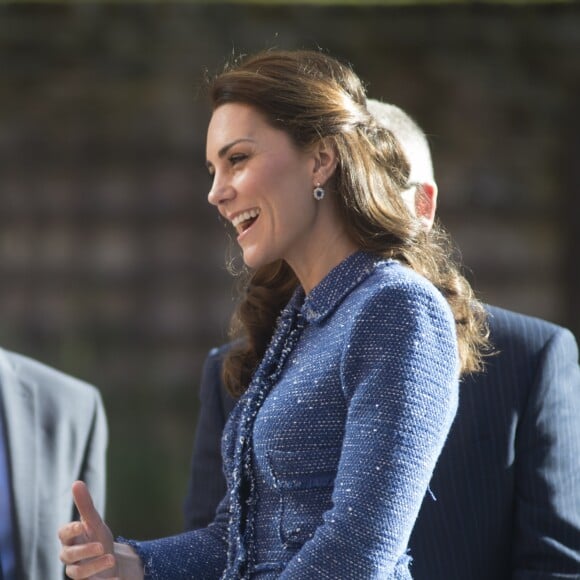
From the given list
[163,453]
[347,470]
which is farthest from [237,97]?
[163,453]

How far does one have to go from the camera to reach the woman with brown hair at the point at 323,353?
144cm

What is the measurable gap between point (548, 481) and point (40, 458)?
3.44ft

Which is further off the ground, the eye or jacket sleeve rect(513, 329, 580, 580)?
the eye

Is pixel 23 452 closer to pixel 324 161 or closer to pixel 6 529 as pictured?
pixel 6 529

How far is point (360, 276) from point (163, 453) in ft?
11.0

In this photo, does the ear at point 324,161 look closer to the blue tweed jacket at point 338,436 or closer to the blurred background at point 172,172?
the blue tweed jacket at point 338,436

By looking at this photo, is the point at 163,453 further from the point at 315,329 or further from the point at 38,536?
the point at 315,329

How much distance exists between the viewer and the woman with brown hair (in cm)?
144

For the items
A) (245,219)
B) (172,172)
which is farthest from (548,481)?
(172,172)

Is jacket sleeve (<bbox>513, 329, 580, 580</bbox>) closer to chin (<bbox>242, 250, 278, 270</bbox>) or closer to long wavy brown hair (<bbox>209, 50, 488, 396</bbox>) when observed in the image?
long wavy brown hair (<bbox>209, 50, 488, 396</bbox>)

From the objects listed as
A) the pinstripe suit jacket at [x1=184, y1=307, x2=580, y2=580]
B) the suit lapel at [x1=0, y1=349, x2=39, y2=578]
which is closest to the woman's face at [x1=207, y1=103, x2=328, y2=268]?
the pinstripe suit jacket at [x1=184, y1=307, x2=580, y2=580]

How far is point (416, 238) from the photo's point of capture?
1.69 meters

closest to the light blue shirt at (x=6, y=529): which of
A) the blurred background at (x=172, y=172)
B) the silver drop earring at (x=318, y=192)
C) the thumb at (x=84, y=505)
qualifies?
the thumb at (x=84, y=505)

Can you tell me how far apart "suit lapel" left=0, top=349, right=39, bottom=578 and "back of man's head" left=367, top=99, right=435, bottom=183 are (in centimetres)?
94
